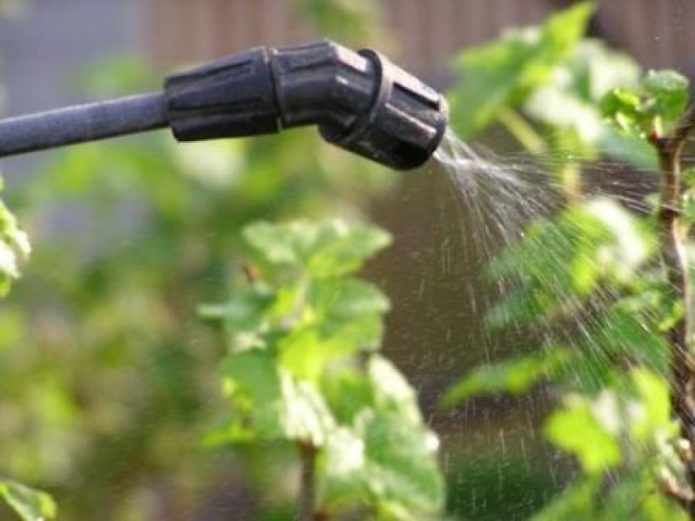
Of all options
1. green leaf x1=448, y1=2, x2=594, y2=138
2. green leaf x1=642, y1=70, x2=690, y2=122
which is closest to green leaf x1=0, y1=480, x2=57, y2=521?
green leaf x1=642, y1=70, x2=690, y2=122

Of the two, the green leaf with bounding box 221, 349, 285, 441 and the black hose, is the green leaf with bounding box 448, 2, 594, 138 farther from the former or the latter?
the black hose

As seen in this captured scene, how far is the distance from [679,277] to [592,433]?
289 millimetres

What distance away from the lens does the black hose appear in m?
1.66

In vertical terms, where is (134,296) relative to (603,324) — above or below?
below

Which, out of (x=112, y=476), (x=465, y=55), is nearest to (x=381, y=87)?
(x=465, y=55)

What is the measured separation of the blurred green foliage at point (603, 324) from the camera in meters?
1.94

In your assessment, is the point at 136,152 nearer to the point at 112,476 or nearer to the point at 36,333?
the point at 36,333

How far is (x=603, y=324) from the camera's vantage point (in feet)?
6.95

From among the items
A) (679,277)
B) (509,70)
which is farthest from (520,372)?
(509,70)

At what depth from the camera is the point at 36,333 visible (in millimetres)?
4438

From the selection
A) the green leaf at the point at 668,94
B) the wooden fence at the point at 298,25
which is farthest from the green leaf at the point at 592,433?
the wooden fence at the point at 298,25

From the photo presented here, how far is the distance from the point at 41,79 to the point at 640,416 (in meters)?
4.66

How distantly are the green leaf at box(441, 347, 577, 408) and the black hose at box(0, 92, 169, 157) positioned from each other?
64 centimetres

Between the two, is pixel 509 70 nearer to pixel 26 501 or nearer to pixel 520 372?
pixel 520 372
